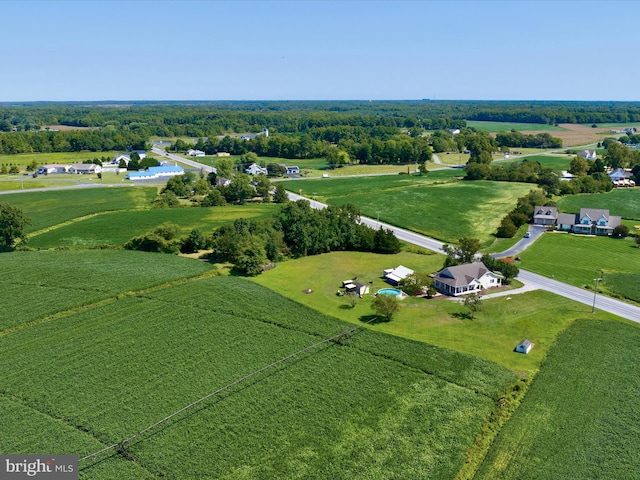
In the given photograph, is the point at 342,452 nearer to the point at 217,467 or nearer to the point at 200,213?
the point at 217,467

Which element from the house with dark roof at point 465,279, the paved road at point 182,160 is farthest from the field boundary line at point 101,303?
the paved road at point 182,160

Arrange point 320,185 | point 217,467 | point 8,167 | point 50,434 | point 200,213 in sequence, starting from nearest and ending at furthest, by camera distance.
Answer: point 217,467 → point 50,434 → point 200,213 → point 320,185 → point 8,167

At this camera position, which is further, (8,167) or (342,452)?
(8,167)

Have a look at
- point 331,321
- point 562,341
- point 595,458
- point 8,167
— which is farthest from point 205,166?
point 595,458

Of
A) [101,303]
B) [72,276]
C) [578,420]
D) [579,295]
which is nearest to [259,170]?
[72,276]

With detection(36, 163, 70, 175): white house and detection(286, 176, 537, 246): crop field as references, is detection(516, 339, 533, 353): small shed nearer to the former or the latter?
detection(286, 176, 537, 246): crop field

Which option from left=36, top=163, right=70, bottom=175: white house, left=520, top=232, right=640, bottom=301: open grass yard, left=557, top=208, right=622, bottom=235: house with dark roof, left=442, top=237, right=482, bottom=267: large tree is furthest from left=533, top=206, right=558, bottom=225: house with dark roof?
left=36, top=163, right=70, bottom=175: white house
